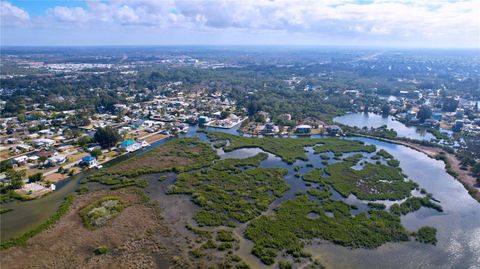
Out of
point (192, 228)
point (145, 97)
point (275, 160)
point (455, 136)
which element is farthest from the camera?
point (145, 97)

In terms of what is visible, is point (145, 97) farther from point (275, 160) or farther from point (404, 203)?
point (404, 203)

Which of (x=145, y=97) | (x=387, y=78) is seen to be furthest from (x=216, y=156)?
(x=387, y=78)

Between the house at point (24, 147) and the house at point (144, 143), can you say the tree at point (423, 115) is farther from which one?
the house at point (24, 147)

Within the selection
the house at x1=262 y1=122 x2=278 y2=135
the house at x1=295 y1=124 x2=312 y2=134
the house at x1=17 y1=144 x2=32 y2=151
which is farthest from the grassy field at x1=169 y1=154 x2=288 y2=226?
the house at x1=17 y1=144 x2=32 y2=151

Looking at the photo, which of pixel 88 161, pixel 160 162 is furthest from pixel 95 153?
pixel 160 162

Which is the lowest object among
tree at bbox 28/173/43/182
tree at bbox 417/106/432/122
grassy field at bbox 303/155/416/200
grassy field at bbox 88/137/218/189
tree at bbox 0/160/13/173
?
grassy field at bbox 303/155/416/200

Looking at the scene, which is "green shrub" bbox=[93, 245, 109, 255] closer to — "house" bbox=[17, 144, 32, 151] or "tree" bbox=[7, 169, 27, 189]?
"tree" bbox=[7, 169, 27, 189]

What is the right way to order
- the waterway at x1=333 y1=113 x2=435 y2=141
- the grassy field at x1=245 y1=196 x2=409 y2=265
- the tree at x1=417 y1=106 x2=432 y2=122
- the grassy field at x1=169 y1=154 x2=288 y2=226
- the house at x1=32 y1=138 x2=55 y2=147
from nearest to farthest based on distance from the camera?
the grassy field at x1=245 y1=196 x2=409 y2=265
the grassy field at x1=169 y1=154 x2=288 y2=226
the house at x1=32 y1=138 x2=55 y2=147
the waterway at x1=333 y1=113 x2=435 y2=141
the tree at x1=417 y1=106 x2=432 y2=122

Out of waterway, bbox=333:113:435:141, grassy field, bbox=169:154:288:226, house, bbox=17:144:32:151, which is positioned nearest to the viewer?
grassy field, bbox=169:154:288:226

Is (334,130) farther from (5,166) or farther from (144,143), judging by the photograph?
(5,166)
